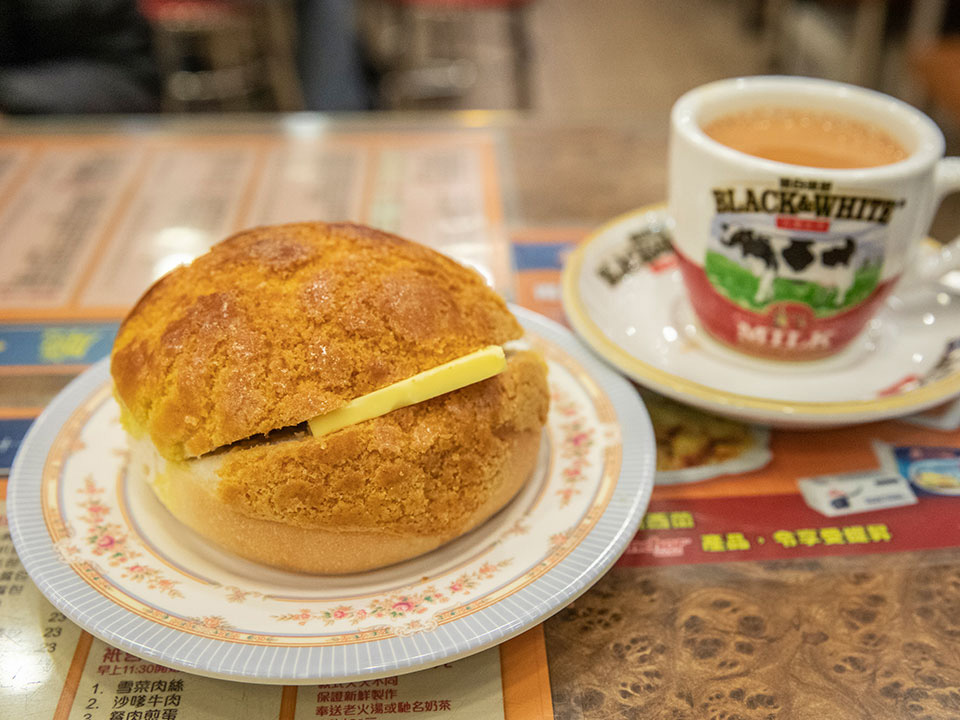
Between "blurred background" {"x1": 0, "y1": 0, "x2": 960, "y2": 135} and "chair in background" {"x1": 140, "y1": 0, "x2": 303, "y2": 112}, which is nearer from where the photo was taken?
"blurred background" {"x1": 0, "y1": 0, "x2": 960, "y2": 135}

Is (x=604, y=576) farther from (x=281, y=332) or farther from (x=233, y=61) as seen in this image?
(x=233, y=61)

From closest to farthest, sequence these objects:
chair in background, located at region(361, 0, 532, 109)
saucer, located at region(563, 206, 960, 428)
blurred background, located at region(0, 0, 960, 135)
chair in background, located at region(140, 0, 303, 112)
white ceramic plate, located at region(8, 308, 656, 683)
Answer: white ceramic plate, located at region(8, 308, 656, 683), saucer, located at region(563, 206, 960, 428), blurred background, located at region(0, 0, 960, 135), chair in background, located at region(140, 0, 303, 112), chair in background, located at region(361, 0, 532, 109)

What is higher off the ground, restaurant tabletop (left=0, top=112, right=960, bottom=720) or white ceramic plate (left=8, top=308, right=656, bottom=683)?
white ceramic plate (left=8, top=308, right=656, bottom=683)

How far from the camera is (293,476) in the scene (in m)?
0.75

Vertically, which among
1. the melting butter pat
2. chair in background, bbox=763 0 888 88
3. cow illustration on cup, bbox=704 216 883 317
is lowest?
chair in background, bbox=763 0 888 88

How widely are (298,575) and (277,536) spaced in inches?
2.1

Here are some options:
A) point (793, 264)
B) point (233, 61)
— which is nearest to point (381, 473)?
point (793, 264)

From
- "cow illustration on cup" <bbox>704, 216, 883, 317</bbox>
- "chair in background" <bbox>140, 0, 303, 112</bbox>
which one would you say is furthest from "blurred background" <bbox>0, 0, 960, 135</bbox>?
"cow illustration on cup" <bbox>704, 216, 883, 317</bbox>

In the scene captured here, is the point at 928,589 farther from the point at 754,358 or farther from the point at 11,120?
the point at 11,120

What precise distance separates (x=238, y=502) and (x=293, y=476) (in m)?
0.06

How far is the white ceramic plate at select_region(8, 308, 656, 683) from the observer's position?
0.68m

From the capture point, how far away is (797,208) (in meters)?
0.99

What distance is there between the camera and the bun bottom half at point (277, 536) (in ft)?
2.51

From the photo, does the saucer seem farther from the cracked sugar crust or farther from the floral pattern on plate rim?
the cracked sugar crust
